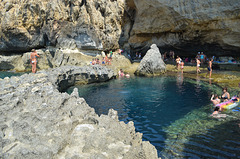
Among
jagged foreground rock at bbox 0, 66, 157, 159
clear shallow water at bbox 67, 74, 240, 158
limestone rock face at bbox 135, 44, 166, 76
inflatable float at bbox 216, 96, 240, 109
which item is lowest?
clear shallow water at bbox 67, 74, 240, 158

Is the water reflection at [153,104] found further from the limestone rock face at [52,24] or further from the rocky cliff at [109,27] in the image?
the limestone rock face at [52,24]

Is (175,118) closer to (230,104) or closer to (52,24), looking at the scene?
(230,104)

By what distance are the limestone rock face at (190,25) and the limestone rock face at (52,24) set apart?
5887mm

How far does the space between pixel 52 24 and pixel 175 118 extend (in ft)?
76.9

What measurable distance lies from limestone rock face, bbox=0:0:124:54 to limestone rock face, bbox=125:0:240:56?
19.3 feet

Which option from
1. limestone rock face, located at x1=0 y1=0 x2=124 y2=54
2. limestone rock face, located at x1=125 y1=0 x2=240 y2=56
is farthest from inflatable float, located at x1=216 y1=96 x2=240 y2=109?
limestone rock face, located at x1=0 y1=0 x2=124 y2=54

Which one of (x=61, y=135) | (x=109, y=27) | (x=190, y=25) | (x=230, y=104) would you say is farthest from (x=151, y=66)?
(x=61, y=135)

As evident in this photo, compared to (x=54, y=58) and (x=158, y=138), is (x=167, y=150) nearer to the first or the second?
(x=158, y=138)

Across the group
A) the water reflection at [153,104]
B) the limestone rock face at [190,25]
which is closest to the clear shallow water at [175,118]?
the water reflection at [153,104]

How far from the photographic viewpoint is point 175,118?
7.58 m

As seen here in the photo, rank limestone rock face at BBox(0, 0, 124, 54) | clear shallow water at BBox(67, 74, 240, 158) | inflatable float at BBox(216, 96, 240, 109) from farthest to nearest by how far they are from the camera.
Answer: limestone rock face at BBox(0, 0, 124, 54), inflatable float at BBox(216, 96, 240, 109), clear shallow water at BBox(67, 74, 240, 158)

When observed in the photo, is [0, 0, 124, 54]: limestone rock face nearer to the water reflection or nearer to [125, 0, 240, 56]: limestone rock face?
[125, 0, 240, 56]: limestone rock face

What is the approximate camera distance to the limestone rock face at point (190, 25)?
1791 centimetres

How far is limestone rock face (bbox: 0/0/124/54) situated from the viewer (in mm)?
25594
